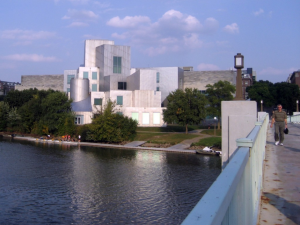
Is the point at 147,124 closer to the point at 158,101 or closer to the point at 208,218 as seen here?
the point at 158,101

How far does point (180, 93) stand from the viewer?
5103cm

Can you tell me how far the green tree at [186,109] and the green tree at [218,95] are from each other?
20.6 ft

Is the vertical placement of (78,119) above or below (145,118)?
below

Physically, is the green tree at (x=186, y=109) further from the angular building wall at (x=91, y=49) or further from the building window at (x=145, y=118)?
the angular building wall at (x=91, y=49)

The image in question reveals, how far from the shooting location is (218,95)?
58.2m

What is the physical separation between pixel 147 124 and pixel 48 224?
150 ft

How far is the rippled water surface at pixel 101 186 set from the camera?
17125 mm

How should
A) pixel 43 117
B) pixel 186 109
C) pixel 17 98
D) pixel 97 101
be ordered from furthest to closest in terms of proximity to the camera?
pixel 17 98
pixel 97 101
pixel 43 117
pixel 186 109

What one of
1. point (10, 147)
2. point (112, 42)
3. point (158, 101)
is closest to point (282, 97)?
point (158, 101)

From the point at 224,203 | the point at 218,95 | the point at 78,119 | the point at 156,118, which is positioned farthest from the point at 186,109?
the point at 224,203

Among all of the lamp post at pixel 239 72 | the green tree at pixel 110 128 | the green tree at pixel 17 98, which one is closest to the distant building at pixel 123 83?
the green tree at pixel 110 128

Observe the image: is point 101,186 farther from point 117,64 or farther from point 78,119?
point 117,64

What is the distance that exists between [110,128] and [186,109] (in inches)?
467

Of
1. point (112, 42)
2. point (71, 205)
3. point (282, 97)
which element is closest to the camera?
point (71, 205)
